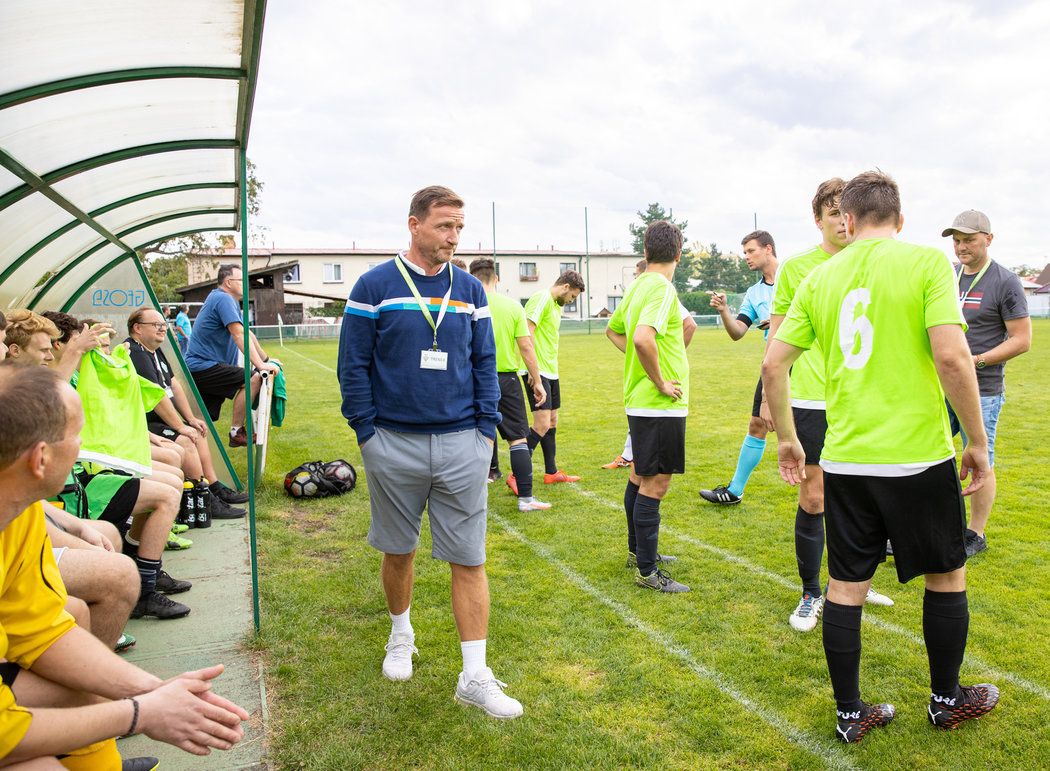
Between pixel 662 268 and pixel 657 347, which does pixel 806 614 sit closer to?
pixel 657 347

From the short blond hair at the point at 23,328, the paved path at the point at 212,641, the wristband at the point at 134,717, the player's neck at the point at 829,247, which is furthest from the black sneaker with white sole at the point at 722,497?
the wristband at the point at 134,717

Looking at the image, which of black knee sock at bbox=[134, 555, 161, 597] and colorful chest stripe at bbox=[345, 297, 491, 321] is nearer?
colorful chest stripe at bbox=[345, 297, 491, 321]

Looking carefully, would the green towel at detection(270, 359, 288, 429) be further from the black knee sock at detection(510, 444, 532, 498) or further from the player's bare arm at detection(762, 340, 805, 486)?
the player's bare arm at detection(762, 340, 805, 486)

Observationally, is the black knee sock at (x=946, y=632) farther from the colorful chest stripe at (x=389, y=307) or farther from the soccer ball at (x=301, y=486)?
the soccer ball at (x=301, y=486)

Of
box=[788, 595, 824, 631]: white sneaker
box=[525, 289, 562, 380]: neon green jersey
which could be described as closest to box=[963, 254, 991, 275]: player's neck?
box=[788, 595, 824, 631]: white sneaker

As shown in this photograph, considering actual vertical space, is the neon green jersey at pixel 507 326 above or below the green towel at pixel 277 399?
above

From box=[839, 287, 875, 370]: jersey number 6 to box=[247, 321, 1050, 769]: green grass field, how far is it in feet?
4.96

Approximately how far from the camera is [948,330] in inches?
105

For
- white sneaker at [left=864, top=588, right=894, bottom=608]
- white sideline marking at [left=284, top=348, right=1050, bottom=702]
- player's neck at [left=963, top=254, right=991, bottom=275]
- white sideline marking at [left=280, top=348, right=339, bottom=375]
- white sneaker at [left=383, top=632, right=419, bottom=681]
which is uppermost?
player's neck at [left=963, top=254, right=991, bottom=275]

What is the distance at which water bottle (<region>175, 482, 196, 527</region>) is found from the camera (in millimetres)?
6090

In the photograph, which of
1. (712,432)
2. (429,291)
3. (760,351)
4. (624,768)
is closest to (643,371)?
(429,291)

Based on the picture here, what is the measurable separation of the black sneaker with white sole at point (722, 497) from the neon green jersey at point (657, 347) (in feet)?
7.31

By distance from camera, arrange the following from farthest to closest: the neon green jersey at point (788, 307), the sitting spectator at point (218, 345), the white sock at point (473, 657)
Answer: the sitting spectator at point (218, 345), the neon green jersey at point (788, 307), the white sock at point (473, 657)

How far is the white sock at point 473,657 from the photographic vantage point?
330 cm
